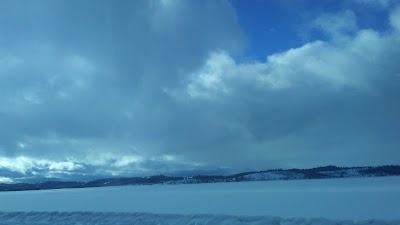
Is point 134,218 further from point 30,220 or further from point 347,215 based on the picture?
point 347,215

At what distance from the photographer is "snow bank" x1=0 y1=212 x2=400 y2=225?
700 inches

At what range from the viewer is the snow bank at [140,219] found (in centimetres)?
1778

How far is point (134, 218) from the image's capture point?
73.5ft

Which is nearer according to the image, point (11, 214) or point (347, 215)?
point (347, 215)

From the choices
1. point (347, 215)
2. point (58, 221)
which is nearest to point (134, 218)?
point (58, 221)

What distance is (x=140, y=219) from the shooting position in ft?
72.1

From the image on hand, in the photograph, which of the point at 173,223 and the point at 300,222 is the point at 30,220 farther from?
the point at 300,222

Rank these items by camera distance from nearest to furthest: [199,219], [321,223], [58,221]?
[321,223], [199,219], [58,221]

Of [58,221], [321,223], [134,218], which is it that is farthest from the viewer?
[58,221]

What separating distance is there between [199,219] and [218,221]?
117 cm

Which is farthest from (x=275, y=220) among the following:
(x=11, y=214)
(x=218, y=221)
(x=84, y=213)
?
(x=11, y=214)

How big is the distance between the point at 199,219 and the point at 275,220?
403 centimetres

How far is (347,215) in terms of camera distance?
22.5 m

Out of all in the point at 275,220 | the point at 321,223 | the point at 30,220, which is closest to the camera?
the point at 321,223
